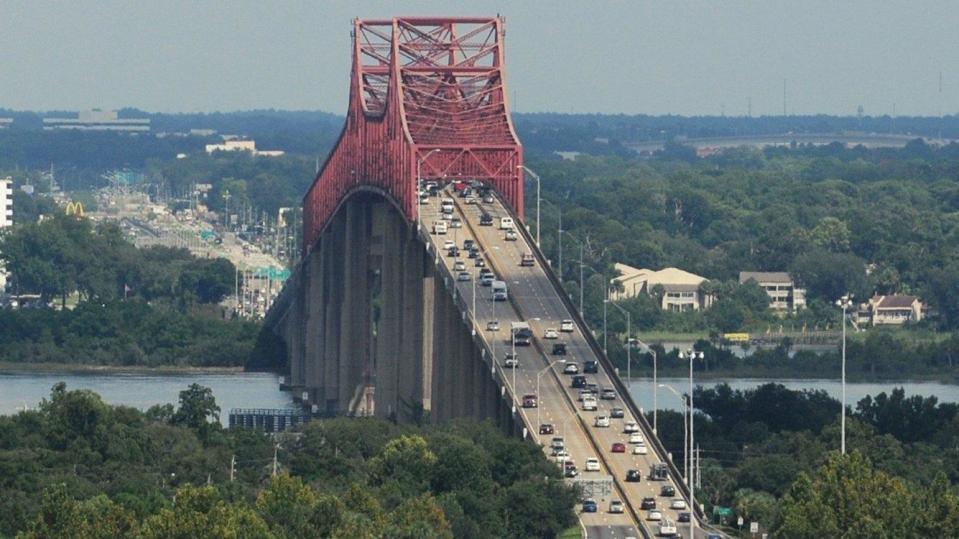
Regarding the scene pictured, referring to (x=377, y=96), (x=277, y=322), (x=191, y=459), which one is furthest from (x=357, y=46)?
(x=191, y=459)

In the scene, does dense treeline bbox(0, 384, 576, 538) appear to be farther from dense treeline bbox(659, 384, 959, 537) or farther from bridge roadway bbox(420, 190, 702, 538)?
dense treeline bbox(659, 384, 959, 537)

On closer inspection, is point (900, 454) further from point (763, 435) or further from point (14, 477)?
point (14, 477)

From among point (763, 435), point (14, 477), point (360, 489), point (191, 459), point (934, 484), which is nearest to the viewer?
point (934, 484)

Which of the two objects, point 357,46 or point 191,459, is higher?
point 357,46

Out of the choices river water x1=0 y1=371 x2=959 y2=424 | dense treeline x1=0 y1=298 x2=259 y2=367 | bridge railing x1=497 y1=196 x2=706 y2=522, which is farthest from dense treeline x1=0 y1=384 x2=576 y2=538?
dense treeline x1=0 y1=298 x2=259 y2=367

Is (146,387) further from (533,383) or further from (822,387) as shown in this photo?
(533,383)

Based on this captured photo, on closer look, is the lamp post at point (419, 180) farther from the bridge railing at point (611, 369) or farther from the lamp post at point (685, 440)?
the lamp post at point (685, 440)
